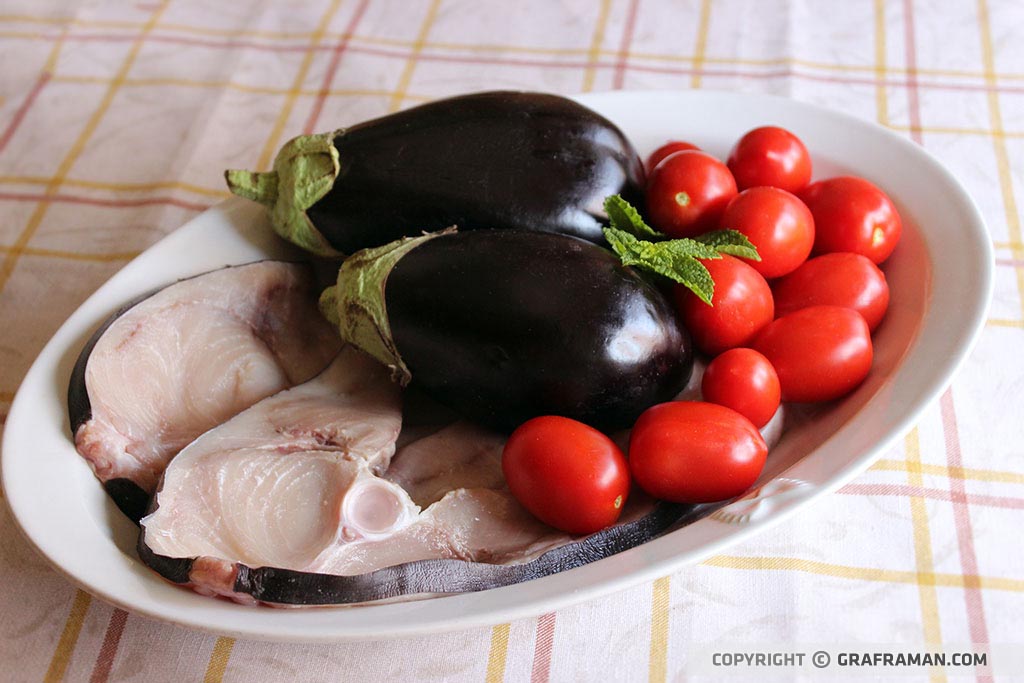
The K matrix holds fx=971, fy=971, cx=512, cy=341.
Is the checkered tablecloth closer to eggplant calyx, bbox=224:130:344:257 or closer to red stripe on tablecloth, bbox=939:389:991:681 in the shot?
red stripe on tablecloth, bbox=939:389:991:681

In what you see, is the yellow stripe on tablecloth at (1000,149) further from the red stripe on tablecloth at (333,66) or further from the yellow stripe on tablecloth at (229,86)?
the red stripe on tablecloth at (333,66)

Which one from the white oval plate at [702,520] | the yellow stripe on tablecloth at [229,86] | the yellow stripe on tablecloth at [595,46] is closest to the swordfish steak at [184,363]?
the white oval plate at [702,520]

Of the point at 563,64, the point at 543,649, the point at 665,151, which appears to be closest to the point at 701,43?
the point at 563,64

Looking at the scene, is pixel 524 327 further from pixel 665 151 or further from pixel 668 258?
pixel 665 151

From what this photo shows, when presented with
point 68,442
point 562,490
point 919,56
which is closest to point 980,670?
point 562,490

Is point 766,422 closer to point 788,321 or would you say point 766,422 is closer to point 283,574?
point 788,321
